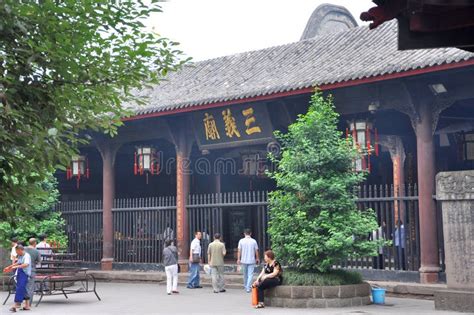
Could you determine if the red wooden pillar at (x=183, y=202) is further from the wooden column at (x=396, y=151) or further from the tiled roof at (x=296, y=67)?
the wooden column at (x=396, y=151)

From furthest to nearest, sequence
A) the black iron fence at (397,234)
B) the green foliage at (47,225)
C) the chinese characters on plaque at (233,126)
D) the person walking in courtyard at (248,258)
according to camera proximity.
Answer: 1. the green foliage at (47,225)
2. the chinese characters on plaque at (233,126)
3. the person walking in courtyard at (248,258)
4. the black iron fence at (397,234)

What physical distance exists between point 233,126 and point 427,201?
529 centimetres

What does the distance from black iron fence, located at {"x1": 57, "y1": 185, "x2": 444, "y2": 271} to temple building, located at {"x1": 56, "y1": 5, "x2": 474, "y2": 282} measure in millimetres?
37

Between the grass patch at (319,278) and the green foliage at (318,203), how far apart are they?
133 mm

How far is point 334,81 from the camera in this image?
1555 centimetres

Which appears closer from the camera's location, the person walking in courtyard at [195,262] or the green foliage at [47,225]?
the person walking in courtyard at [195,262]

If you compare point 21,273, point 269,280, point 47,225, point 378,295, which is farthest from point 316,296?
point 47,225

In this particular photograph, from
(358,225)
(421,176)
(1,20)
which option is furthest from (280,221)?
(1,20)

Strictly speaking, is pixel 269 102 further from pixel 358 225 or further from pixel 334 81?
pixel 358 225

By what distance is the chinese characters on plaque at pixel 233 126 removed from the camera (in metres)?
18.0

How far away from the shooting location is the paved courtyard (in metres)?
13.1

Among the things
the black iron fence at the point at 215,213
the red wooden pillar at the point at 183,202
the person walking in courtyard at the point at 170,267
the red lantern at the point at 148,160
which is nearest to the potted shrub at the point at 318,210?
the person walking in courtyard at the point at 170,267

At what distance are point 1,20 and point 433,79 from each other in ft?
34.1

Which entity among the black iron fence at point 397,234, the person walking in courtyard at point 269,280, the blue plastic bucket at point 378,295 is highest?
the black iron fence at point 397,234
